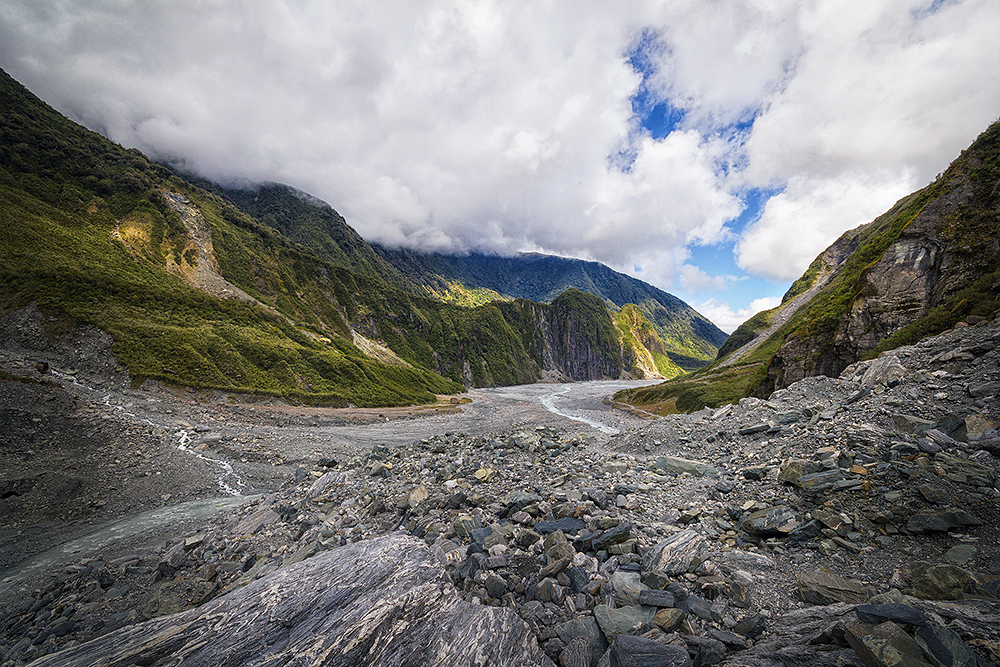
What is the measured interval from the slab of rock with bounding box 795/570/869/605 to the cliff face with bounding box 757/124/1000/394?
71.8ft

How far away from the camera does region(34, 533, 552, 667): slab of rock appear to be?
180 inches

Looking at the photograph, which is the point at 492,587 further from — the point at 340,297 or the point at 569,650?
the point at 340,297

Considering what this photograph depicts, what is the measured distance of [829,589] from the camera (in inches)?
204

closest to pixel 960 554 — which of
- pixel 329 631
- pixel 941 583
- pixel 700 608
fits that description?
pixel 941 583

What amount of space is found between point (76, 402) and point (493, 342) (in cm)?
15557

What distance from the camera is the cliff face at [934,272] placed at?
20.0m

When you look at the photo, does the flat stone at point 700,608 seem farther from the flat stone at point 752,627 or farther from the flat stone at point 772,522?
the flat stone at point 772,522

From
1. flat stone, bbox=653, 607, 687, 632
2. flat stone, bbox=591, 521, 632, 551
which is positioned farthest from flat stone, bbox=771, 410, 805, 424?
flat stone, bbox=653, 607, 687, 632

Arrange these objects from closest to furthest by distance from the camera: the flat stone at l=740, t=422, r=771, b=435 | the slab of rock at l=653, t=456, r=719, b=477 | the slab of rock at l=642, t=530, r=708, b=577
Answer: the slab of rock at l=642, t=530, r=708, b=577
the slab of rock at l=653, t=456, r=719, b=477
the flat stone at l=740, t=422, r=771, b=435

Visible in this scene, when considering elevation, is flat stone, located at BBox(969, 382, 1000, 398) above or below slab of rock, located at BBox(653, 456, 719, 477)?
above

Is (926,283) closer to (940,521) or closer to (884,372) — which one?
(884,372)

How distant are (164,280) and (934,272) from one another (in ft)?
347

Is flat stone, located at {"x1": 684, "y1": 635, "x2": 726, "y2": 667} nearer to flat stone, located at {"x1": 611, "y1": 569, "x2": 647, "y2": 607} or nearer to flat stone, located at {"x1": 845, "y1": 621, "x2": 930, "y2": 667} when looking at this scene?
flat stone, located at {"x1": 611, "y1": 569, "x2": 647, "y2": 607}

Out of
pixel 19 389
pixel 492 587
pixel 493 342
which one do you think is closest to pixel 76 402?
pixel 19 389
